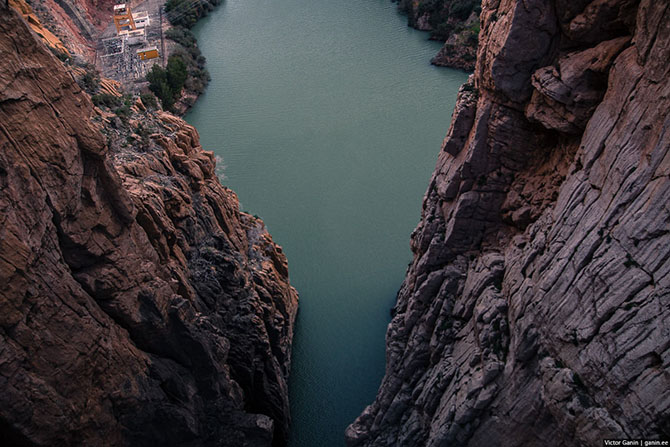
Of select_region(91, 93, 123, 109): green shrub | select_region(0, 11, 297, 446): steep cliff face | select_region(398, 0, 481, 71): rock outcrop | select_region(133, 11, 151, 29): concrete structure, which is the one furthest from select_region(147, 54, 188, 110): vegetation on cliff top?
select_region(398, 0, 481, 71): rock outcrop

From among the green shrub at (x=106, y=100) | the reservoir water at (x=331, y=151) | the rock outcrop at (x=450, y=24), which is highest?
the rock outcrop at (x=450, y=24)

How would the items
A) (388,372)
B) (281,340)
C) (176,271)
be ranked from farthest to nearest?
1. (281,340)
2. (388,372)
3. (176,271)

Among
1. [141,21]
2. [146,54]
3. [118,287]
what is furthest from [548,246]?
[141,21]

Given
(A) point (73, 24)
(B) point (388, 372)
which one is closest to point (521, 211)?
(B) point (388, 372)

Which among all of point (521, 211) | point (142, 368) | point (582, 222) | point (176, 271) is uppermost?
point (582, 222)

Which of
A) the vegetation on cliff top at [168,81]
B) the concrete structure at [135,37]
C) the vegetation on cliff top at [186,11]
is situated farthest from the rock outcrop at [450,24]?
the concrete structure at [135,37]

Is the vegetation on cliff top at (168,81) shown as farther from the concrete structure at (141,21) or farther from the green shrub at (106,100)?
the green shrub at (106,100)

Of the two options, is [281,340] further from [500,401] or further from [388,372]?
[500,401]

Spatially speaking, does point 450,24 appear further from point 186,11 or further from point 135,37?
point 135,37
